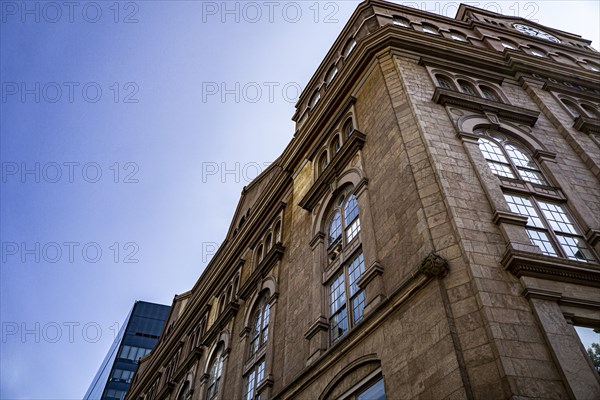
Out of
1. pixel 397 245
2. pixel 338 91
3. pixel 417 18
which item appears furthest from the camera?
pixel 417 18

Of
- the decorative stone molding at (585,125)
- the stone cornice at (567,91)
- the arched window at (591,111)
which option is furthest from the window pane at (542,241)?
the arched window at (591,111)

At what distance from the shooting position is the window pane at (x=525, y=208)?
47.6 feet

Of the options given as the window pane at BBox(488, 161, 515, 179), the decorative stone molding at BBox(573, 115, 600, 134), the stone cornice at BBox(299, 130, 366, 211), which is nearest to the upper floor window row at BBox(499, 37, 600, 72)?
the decorative stone molding at BBox(573, 115, 600, 134)

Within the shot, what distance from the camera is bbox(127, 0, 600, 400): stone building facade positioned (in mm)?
10828

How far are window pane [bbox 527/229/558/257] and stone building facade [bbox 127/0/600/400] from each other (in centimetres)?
7

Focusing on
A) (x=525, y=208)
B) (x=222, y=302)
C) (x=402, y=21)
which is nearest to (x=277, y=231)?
(x=222, y=302)

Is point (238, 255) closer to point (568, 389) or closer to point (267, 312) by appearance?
point (267, 312)

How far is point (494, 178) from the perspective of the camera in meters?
15.3

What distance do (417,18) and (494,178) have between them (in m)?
19.3

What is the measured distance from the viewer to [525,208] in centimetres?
1503

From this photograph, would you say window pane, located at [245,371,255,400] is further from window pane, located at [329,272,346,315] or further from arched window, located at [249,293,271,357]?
window pane, located at [329,272,346,315]

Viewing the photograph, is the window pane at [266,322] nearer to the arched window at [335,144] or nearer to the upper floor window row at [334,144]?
the upper floor window row at [334,144]

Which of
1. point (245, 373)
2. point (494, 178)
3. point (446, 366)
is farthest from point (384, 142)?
point (245, 373)

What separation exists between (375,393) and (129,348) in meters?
90.7
